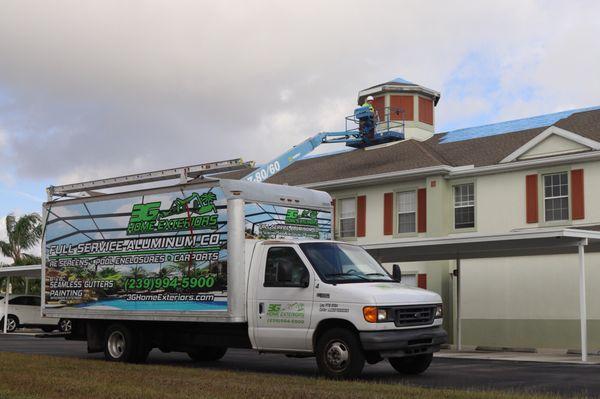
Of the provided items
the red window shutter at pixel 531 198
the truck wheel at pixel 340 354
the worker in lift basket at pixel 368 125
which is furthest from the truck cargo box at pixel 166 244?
the worker in lift basket at pixel 368 125

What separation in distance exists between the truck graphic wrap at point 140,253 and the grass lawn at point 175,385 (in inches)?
59.2

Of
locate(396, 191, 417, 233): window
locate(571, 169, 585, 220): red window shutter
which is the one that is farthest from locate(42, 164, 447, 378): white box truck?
locate(396, 191, 417, 233): window

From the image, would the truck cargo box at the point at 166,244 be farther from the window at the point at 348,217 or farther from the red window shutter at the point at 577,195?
the window at the point at 348,217

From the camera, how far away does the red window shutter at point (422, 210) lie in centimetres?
2770

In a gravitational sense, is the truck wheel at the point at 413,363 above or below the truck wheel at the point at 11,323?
above

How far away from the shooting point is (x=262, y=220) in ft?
44.8

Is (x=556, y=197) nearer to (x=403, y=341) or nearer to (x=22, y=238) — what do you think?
(x=403, y=341)

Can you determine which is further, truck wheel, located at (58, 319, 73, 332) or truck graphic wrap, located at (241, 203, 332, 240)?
truck wheel, located at (58, 319, 73, 332)

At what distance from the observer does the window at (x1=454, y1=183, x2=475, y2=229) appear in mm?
26891

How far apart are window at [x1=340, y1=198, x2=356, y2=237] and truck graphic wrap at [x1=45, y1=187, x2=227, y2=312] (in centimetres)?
1520

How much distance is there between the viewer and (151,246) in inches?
581

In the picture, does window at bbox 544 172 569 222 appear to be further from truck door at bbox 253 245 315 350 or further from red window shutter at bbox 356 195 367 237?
truck door at bbox 253 245 315 350

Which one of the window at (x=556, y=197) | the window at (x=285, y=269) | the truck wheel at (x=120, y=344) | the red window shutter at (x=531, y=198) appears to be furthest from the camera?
the red window shutter at (x=531, y=198)

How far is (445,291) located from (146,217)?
571 inches
